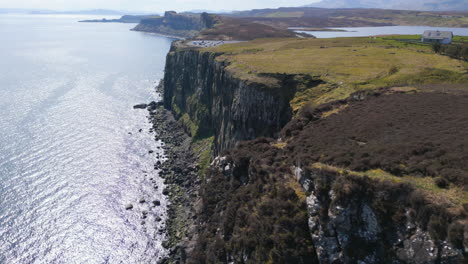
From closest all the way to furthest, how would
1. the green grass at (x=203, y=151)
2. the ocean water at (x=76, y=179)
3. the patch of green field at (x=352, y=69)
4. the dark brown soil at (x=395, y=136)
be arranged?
the dark brown soil at (x=395, y=136) < the ocean water at (x=76, y=179) < the patch of green field at (x=352, y=69) < the green grass at (x=203, y=151)

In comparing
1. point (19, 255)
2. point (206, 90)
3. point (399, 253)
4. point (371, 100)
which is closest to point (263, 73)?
point (371, 100)

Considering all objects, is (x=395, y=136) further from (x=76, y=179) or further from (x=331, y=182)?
(x=76, y=179)

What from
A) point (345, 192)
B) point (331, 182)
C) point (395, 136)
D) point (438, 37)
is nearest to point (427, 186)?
point (345, 192)

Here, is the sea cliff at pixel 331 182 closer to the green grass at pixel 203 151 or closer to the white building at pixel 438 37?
the green grass at pixel 203 151

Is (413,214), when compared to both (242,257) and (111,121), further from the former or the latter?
(111,121)

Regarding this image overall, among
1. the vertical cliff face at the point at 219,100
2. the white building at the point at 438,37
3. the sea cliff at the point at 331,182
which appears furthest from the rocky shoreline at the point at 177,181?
the white building at the point at 438,37

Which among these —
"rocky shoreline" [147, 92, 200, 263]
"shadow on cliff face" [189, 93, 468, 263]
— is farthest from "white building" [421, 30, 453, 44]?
"rocky shoreline" [147, 92, 200, 263]

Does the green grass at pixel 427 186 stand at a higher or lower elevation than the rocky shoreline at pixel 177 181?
higher
